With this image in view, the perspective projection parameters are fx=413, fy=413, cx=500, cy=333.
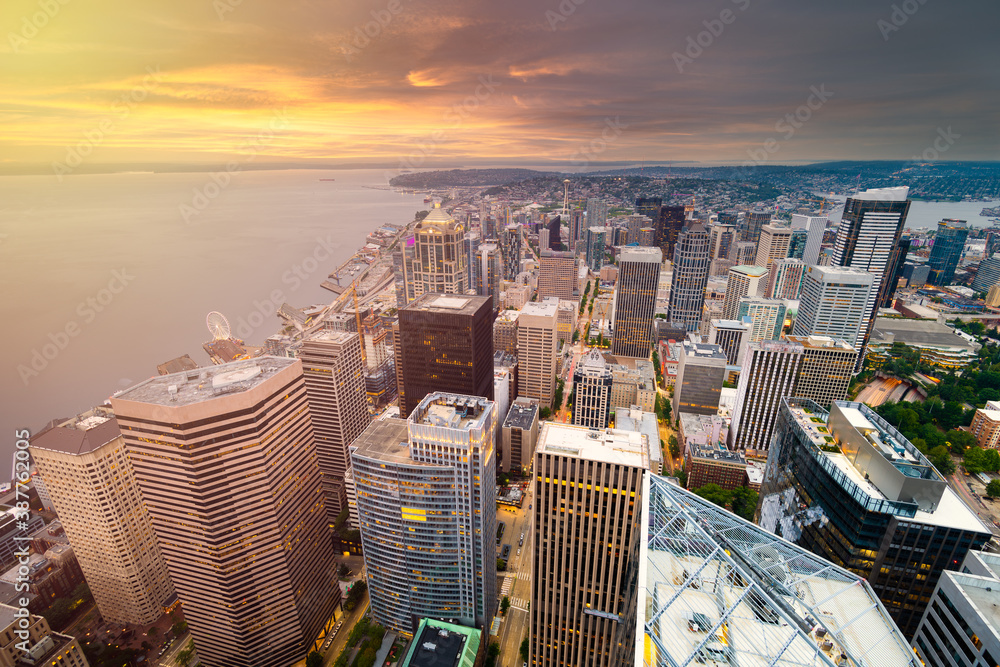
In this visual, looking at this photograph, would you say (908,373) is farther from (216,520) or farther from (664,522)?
(216,520)

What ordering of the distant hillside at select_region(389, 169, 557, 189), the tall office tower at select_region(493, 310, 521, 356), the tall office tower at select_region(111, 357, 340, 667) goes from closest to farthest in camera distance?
the tall office tower at select_region(111, 357, 340, 667) → the tall office tower at select_region(493, 310, 521, 356) → the distant hillside at select_region(389, 169, 557, 189)

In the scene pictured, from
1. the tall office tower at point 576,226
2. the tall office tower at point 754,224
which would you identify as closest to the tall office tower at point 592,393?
the tall office tower at point 754,224

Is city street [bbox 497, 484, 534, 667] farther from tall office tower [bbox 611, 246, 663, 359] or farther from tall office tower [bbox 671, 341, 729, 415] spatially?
tall office tower [bbox 611, 246, 663, 359]

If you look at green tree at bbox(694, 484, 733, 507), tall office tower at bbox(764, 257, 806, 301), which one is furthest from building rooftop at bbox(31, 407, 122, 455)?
tall office tower at bbox(764, 257, 806, 301)

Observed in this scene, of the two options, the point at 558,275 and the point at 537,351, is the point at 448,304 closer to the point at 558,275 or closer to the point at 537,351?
the point at 537,351

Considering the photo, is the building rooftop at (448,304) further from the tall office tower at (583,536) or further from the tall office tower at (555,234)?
the tall office tower at (555,234)

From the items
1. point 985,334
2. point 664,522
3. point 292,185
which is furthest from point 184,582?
point 985,334
